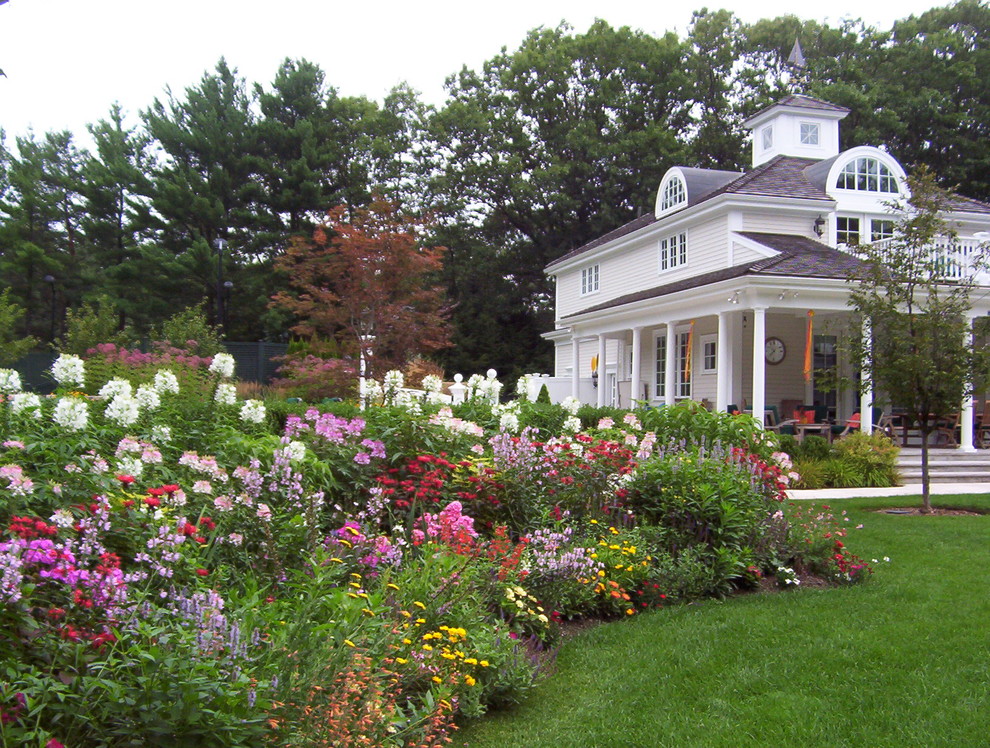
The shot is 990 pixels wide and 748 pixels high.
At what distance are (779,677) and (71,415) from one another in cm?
371

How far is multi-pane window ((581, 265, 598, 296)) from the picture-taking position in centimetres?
2571

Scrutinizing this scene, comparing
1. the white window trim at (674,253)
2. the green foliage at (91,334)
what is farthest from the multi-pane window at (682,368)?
the green foliage at (91,334)

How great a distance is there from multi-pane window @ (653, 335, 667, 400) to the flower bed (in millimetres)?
14166

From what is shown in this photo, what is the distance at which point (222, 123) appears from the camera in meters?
33.9

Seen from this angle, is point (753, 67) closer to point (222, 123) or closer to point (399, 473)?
point (222, 123)

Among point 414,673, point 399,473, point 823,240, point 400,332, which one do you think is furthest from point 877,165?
point 414,673

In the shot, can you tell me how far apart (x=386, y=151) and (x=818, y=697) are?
32.4m

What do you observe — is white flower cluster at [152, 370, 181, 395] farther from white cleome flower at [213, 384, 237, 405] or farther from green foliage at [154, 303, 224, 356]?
green foliage at [154, 303, 224, 356]

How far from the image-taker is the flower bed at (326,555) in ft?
8.05

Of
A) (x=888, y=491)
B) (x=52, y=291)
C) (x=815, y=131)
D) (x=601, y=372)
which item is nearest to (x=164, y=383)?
(x=888, y=491)

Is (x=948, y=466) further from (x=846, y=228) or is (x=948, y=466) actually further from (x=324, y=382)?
(x=324, y=382)

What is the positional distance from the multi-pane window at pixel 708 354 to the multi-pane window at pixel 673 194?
12.1 feet

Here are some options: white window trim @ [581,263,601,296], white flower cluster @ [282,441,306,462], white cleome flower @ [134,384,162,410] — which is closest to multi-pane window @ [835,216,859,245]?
white window trim @ [581,263,601,296]

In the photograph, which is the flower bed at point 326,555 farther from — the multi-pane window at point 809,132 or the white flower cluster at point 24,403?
the multi-pane window at point 809,132
